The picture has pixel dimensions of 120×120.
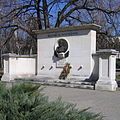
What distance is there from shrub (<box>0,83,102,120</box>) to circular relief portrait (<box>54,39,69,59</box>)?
1420 cm

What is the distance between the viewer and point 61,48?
19203 millimetres

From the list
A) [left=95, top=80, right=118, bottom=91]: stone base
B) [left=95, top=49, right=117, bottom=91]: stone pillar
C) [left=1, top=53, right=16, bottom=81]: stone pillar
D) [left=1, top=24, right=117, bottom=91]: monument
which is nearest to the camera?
[left=95, top=80, right=118, bottom=91]: stone base

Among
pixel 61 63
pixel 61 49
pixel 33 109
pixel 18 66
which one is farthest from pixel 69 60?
pixel 33 109

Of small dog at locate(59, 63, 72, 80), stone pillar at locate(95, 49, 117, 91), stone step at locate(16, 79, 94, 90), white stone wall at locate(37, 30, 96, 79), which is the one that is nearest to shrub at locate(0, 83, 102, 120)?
stone pillar at locate(95, 49, 117, 91)

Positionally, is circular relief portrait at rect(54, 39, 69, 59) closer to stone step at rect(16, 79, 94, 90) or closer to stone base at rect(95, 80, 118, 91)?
stone step at rect(16, 79, 94, 90)

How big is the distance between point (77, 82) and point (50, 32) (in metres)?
4.85

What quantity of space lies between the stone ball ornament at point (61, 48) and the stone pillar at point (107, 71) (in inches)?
128

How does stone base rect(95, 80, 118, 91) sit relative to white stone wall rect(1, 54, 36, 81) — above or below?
below

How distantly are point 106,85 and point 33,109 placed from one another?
38.5ft

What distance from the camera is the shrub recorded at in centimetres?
382

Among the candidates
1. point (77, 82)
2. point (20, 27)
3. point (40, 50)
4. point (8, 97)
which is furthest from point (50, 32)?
point (8, 97)

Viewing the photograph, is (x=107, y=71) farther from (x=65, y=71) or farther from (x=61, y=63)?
(x=61, y=63)

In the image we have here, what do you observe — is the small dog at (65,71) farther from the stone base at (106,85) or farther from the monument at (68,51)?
the stone base at (106,85)

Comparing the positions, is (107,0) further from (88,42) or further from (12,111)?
(12,111)
